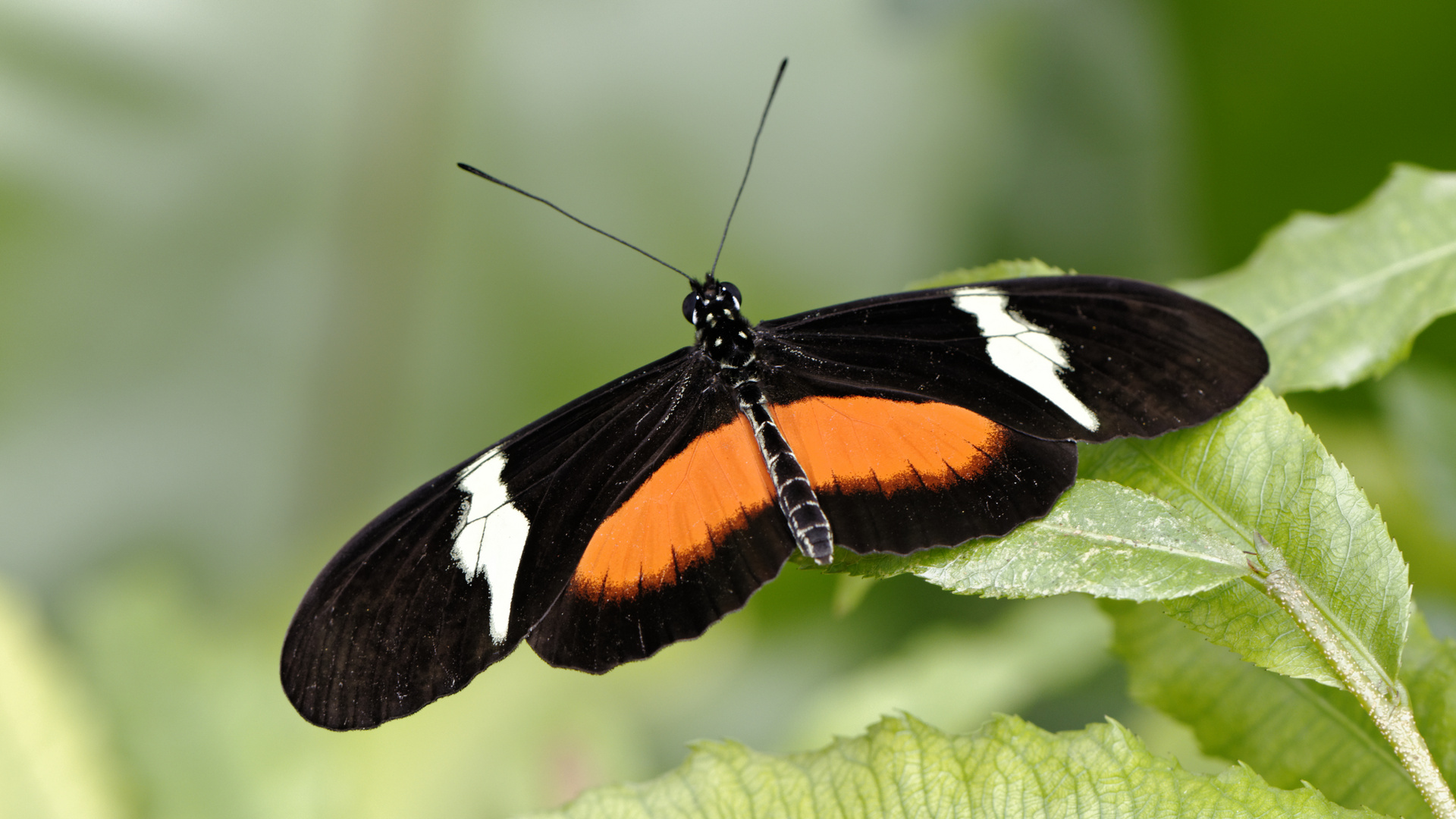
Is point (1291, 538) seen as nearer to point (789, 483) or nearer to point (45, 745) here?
point (789, 483)

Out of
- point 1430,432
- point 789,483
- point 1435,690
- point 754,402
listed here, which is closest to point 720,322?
point 754,402

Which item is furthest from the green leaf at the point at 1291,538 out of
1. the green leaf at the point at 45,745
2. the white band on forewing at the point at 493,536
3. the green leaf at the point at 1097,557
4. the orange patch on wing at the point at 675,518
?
the green leaf at the point at 45,745

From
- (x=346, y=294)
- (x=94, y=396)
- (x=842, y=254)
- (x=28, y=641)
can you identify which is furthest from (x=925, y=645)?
(x=94, y=396)

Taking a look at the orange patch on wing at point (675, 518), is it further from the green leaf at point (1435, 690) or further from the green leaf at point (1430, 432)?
the green leaf at point (1430, 432)

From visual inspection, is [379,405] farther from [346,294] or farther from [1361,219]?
[1361,219]

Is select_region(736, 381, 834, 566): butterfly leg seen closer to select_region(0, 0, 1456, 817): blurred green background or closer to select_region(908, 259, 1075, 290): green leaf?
select_region(908, 259, 1075, 290): green leaf
